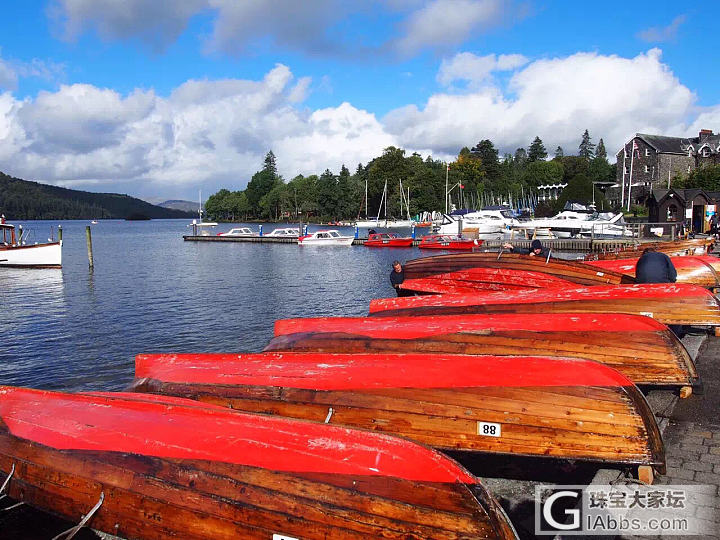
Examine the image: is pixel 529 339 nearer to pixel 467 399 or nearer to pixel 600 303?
pixel 467 399

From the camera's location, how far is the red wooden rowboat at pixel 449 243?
1876 inches

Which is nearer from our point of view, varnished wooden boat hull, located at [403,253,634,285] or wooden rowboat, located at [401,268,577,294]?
varnished wooden boat hull, located at [403,253,634,285]

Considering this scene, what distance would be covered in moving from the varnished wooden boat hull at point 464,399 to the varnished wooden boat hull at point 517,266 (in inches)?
328

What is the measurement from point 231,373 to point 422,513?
411 cm

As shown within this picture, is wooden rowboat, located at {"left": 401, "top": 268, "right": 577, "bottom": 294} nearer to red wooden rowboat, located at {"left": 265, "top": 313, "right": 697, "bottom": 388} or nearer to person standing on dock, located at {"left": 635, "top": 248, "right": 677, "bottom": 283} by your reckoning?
person standing on dock, located at {"left": 635, "top": 248, "right": 677, "bottom": 283}

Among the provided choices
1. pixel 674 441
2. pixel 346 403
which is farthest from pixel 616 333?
pixel 346 403

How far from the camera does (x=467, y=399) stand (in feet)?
19.9

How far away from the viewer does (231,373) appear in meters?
7.36

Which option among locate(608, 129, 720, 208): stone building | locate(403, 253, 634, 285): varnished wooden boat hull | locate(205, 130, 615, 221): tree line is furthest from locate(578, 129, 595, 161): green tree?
locate(403, 253, 634, 285): varnished wooden boat hull

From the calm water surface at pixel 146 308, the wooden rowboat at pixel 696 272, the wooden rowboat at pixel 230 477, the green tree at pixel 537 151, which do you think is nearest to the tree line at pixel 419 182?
the green tree at pixel 537 151

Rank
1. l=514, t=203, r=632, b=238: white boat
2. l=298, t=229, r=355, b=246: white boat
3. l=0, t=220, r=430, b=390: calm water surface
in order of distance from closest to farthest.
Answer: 1. l=0, t=220, r=430, b=390: calm water surface
2. l=514, t=203, r=632, b=238: white boat
3. l=298, t=229, r=355, b=246: white boat

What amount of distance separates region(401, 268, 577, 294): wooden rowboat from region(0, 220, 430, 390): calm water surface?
4.97m

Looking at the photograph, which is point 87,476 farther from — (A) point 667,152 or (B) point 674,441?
(A) point 667,152

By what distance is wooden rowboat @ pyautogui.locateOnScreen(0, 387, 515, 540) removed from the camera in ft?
13.1
